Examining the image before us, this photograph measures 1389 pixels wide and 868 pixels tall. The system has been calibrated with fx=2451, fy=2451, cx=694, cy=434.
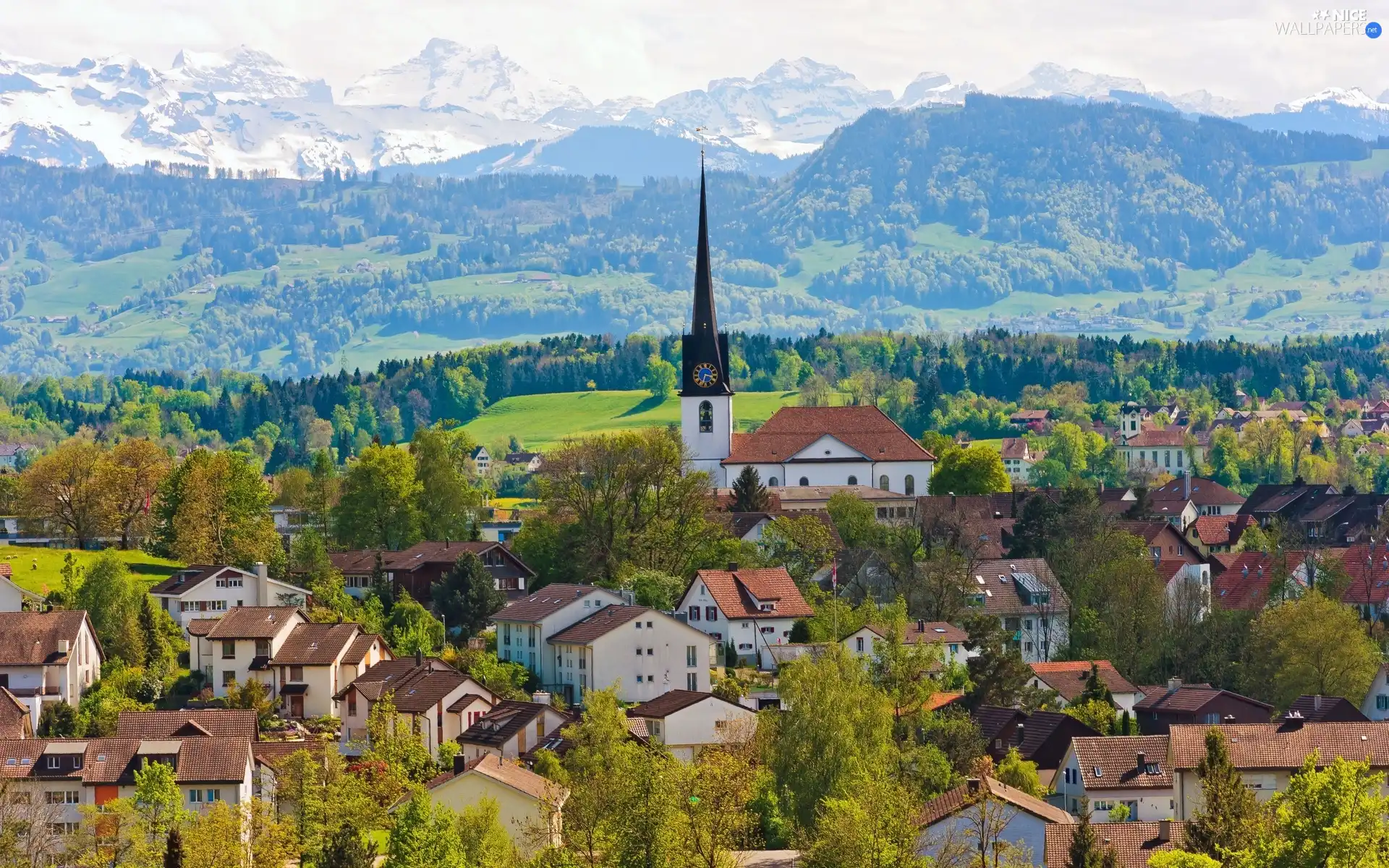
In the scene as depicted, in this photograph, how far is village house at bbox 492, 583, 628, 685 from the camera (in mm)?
77625

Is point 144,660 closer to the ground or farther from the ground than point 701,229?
closer to the ground

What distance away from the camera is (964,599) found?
84.9 metres

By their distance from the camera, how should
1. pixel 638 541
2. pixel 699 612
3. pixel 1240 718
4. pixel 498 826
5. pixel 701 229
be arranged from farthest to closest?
1. pixel 701 229
2. pixel 638 541
3. pixel 699 612
4. pixel 1240 718
5. pixel 498 826

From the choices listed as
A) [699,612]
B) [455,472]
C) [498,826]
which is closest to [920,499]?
[455,472]

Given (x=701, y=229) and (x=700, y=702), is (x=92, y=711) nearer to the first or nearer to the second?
(x=700, y=702)

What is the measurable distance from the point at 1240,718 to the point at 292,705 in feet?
90.4

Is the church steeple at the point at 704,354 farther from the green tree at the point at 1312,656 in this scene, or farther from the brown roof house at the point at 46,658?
the brown roof house at the point at 46,658

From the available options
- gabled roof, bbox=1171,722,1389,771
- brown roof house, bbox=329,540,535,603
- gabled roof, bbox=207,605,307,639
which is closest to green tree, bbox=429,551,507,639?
brown roof house, bbox=329,540,535,603

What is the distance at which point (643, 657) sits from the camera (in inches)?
2953

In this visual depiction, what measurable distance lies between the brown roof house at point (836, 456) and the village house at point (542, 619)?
124ft

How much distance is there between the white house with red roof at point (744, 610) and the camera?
264 ft

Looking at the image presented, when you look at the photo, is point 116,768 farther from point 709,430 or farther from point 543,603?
point 709,430

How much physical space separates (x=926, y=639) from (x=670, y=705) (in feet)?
39.4

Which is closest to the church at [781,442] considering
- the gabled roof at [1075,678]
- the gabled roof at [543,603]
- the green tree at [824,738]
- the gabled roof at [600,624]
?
the gabled roof at [543,603]
